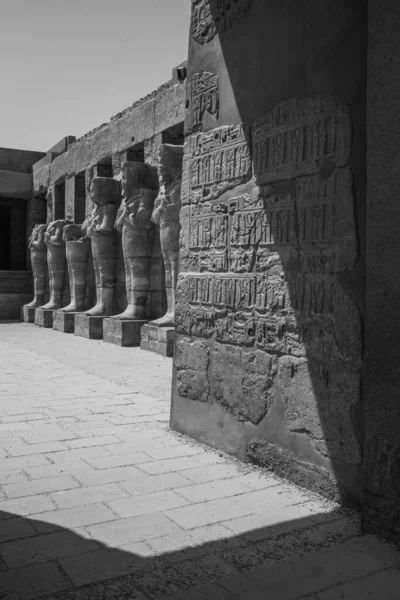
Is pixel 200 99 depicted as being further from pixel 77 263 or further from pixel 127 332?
pixel 77 263

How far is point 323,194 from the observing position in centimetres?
300

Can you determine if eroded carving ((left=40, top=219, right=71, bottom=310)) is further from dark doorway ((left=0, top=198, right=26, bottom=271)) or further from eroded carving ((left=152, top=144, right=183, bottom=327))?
eroded carving ((left=152, top=144, right=183, bottom=327))

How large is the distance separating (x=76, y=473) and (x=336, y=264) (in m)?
1.84

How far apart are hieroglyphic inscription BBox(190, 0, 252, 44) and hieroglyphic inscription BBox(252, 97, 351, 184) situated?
727 mm

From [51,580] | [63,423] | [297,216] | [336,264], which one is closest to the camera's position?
[51,580]

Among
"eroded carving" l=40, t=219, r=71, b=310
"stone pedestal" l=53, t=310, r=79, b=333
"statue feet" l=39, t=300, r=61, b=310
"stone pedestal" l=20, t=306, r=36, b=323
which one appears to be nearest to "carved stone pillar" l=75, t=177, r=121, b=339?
"stone pedestal" l=53, t=310, r=79, b=333

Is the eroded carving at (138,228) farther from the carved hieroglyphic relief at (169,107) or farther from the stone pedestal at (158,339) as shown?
the stone pedestal at (158,339)

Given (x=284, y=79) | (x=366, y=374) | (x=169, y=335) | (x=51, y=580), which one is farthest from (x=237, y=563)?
(x=169, y=335)

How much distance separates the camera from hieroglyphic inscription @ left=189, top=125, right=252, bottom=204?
3664mm

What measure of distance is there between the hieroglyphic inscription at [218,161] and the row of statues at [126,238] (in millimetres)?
4147

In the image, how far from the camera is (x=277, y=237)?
3357 millimetres

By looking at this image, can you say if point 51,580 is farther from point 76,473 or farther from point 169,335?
point 169,335

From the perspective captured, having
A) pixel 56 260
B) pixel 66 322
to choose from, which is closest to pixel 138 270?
pixel 66 322

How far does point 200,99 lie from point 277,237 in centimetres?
131
